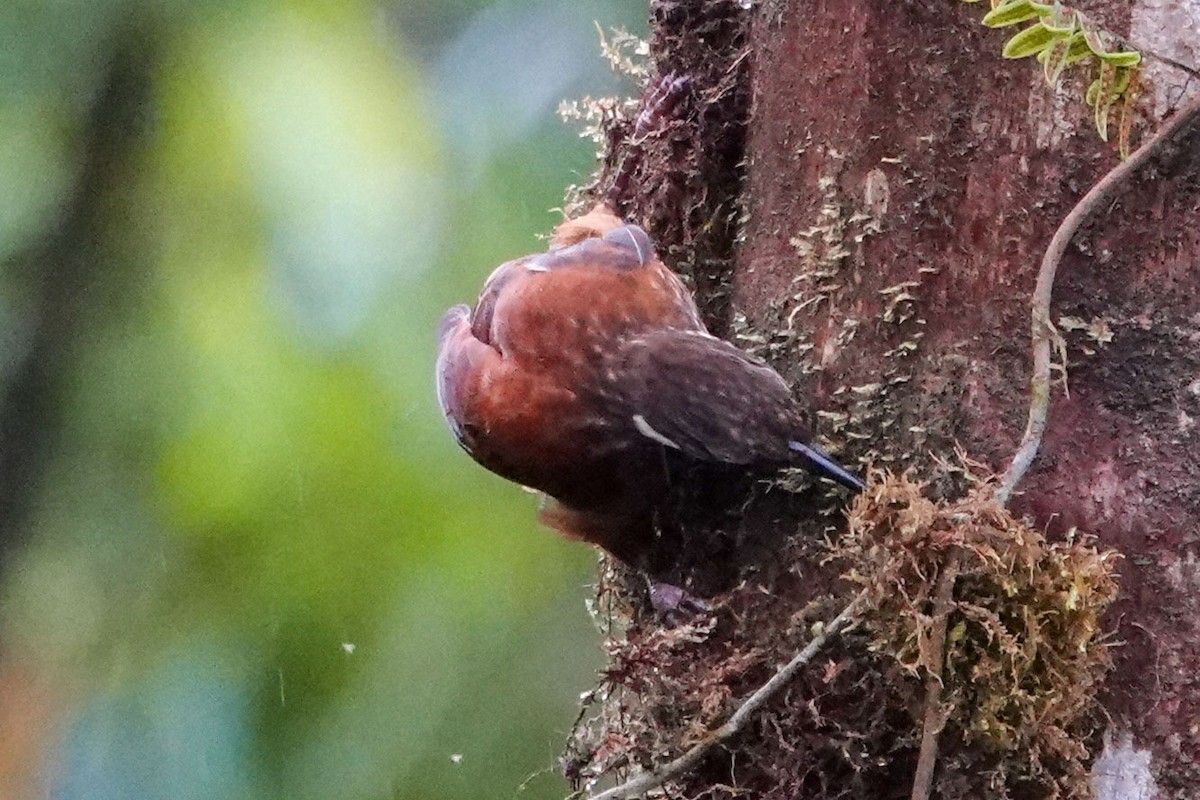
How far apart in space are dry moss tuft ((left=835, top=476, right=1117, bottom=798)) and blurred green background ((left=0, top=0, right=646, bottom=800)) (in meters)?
1.83

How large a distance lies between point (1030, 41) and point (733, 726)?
797 mm

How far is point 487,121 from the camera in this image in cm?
355

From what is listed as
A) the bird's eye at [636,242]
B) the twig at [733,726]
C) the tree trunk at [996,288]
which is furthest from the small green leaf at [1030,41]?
the bird's eye at [636,242]

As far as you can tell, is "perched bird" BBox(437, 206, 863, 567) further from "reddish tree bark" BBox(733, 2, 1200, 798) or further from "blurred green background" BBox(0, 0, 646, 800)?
"blurred green background" BBox(0, 0, 646, 800)

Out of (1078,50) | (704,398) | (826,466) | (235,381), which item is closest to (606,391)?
(704,398)

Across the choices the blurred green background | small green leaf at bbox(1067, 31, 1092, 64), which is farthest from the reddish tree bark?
the blurred green background

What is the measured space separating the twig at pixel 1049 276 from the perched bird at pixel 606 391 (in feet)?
0.78

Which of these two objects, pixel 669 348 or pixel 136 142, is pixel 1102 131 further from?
pixel 136 142

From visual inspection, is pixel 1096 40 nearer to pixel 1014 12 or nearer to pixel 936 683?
pixel 1014 12

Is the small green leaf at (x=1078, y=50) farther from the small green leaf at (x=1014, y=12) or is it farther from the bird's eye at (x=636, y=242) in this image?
the bird's eye at (x=636, y=242)

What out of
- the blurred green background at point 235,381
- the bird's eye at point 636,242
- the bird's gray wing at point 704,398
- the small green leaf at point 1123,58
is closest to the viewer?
the small green leaf at point 1123,58

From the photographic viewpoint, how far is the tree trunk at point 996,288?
1.15 meters

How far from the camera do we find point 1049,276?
1172 millimetres

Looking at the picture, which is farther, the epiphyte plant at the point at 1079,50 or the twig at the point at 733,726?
the twig at the point at 733,726
